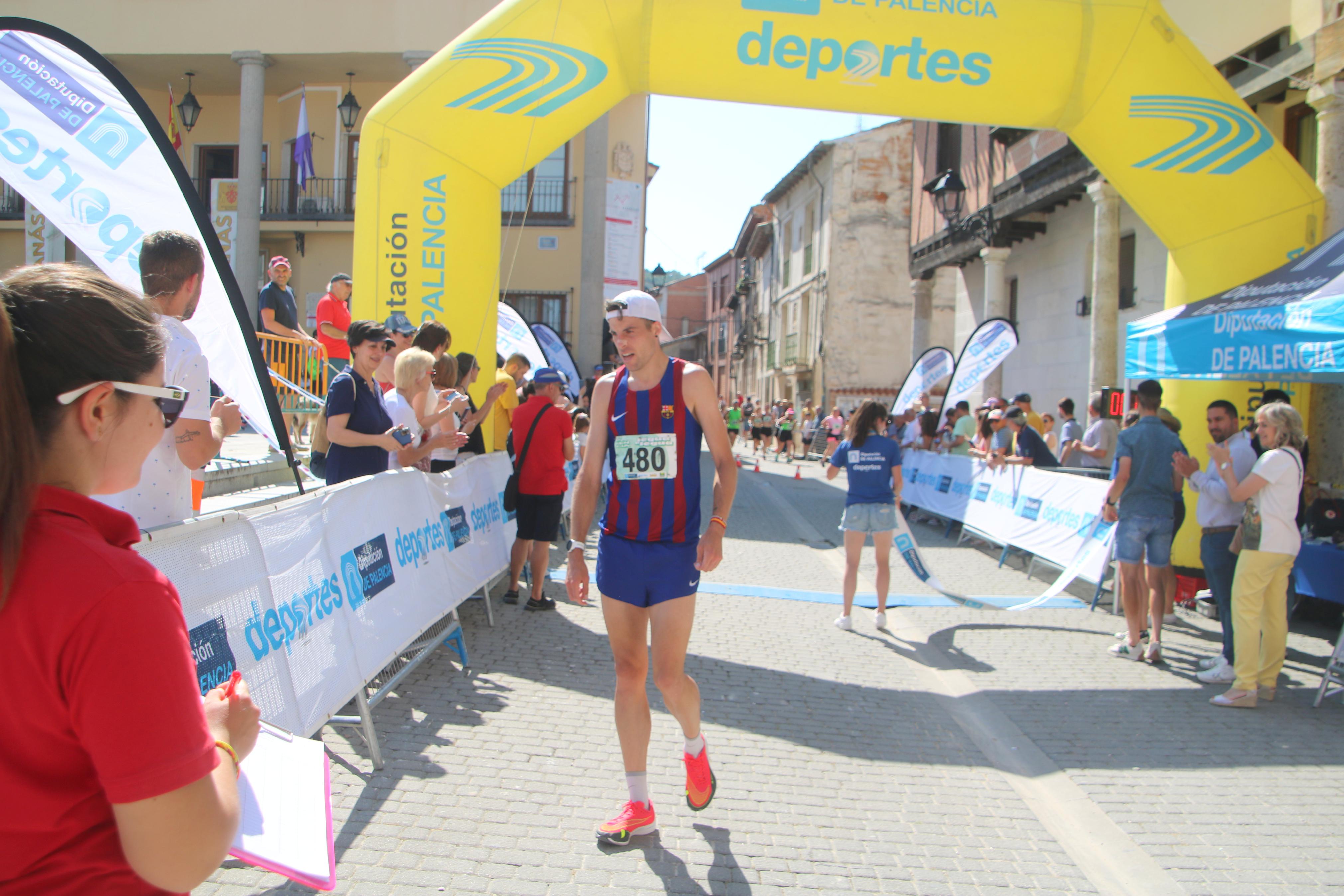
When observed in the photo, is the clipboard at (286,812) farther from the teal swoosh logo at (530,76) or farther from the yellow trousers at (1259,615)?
the teal swoosh logo at (530,76)

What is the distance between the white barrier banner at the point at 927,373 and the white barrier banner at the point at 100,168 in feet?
41.0

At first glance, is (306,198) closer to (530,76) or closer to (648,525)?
(530,76)

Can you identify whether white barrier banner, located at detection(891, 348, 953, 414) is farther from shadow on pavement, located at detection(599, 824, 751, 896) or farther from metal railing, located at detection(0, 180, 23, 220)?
metal railing, located at detection(0, 180, 23, 220)

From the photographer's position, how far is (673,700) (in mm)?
3576

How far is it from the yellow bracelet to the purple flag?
1927 centimetres

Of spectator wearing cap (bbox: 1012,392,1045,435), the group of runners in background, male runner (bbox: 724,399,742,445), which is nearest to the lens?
spectator wearing cap (bbox: 1012,392,1045,435)

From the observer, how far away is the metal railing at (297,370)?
9648 millimetres

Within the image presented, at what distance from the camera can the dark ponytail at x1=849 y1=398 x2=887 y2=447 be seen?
7133 mm

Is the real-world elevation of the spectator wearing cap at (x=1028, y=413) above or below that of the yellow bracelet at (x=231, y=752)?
above

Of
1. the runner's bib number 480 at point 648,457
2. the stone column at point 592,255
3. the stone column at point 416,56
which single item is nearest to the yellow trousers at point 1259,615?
the runner's bib number 480 at point 648,457

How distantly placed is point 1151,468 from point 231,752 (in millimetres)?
6465

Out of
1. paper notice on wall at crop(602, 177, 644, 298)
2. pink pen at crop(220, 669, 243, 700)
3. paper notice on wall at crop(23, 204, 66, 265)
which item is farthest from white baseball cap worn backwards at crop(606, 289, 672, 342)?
paper notice on wall at crop(23, 204, 66, 265)

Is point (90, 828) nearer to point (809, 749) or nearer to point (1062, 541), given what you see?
point (809, 749)

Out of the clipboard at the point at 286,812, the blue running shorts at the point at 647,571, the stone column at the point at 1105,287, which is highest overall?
the stone column at the point at 1105,287
